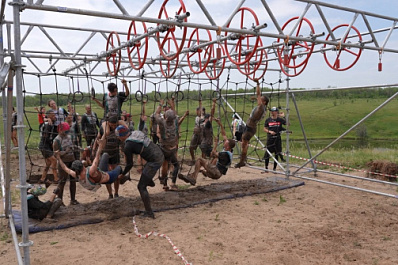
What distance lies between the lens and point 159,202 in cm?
635

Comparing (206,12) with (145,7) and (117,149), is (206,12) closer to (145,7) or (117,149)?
(145,7)

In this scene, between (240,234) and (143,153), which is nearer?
(240,234)

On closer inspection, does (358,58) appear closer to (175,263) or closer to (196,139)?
(196,139)

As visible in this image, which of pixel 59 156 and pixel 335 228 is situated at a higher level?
pixel 59 156

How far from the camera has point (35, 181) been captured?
8.14m

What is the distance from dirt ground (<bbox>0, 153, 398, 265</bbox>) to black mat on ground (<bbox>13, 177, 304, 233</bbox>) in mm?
41

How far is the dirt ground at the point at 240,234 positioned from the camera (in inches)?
167

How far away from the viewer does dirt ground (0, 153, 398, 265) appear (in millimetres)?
4230

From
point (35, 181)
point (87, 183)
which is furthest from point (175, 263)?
point (35, 181)

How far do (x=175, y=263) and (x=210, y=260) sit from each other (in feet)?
1.31

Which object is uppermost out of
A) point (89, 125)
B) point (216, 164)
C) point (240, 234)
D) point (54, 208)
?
point (89, 125)

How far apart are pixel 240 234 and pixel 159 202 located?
6.18 ft

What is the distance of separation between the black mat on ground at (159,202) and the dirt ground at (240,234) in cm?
4

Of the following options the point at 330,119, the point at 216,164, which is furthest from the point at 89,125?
the point at 330,119
